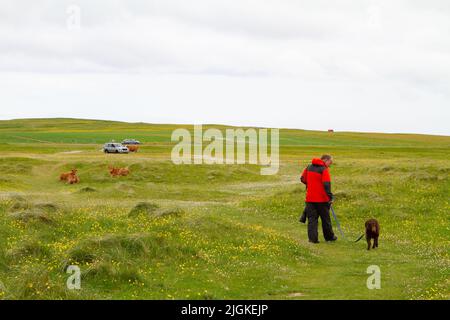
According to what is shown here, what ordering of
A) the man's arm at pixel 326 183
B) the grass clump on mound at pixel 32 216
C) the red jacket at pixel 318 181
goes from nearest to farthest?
the man's arm at pixel 326 183
the grass clump on mound at pixel 32 216
the red jacket at pixel 318 181

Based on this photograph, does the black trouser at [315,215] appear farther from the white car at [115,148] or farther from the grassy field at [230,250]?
the white car at [115,148]

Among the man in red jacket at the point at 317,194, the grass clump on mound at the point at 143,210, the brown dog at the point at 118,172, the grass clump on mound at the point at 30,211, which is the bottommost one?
the brown dog at the point at 118,172

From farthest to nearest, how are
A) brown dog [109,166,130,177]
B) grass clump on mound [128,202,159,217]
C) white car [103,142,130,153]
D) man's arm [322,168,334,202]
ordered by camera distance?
white car [103,142,130,153] → brown dog [109,166,130,177] → grass clump on mound [128,202,159,217] → man's arm [322,168,334,202]

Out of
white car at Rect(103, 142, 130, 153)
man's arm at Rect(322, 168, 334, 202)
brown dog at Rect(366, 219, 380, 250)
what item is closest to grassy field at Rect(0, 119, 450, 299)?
brown dog at Rect(366, 219, 380, 250)

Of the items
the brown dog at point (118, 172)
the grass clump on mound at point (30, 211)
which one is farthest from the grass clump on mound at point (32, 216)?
the brown dog at point (118, 172)

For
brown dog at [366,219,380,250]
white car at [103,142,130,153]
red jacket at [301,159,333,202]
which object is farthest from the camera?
white car at [103,142,130,153]

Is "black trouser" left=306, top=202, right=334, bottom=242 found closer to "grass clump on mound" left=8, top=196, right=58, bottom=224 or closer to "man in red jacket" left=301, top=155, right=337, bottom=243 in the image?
"man in red jacket" left=301, top=155, right=337, bottom=243

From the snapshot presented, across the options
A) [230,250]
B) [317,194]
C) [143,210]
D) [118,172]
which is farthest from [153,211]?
[118,172]

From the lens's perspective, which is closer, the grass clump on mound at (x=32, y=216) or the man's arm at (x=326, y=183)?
the man's arm at (x=326, y=183)

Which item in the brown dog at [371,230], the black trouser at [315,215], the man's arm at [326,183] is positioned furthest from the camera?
the black trouser at [315,215]

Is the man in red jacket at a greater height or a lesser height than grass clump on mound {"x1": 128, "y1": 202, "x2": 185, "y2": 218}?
greater

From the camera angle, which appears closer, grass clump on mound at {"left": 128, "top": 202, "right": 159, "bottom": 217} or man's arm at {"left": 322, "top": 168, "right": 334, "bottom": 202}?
man's arm at {"left": 322, "top": 168, "right": 334, "bottom": 202}

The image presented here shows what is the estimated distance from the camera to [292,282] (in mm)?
14820

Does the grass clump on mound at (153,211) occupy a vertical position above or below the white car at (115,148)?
below
